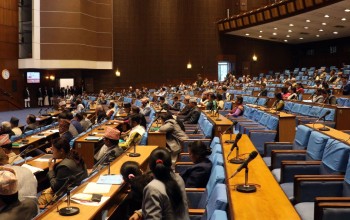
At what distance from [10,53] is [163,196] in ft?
62.6

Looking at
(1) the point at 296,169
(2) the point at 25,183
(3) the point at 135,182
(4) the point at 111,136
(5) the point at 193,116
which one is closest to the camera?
(3) the point at 135,182

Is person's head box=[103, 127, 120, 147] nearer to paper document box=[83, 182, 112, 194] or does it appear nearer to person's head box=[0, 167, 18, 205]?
paper document box=[83, 182, 112, 194]

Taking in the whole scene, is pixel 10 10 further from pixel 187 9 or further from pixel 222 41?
pixel 222 41

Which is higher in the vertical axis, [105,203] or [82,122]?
[82,122]

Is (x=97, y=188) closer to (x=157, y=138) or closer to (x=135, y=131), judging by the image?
(x=135, y=131)

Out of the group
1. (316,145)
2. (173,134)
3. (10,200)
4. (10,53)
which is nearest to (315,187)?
(316,145)

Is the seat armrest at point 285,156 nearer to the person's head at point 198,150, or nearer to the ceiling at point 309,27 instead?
the person's head at point 198,150

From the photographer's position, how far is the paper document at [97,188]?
3602 mm

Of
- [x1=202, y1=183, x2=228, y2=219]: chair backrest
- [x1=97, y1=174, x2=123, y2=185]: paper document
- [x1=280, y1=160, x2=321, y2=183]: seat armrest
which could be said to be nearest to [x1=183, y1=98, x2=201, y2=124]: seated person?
[x1=280, y1=160, x2=321, y2=183]: seat armrest

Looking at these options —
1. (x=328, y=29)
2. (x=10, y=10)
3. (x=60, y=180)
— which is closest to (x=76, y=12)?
(x=10, y=10)

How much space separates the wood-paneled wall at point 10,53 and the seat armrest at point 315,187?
59.7 ft

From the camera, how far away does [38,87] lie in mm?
21531

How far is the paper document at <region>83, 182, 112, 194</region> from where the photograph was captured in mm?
3602

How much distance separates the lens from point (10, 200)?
2824mm
